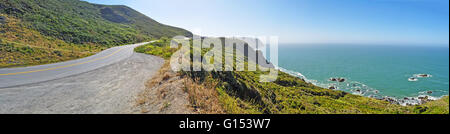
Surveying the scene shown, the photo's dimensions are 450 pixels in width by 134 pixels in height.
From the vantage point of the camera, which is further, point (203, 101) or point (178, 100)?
point (178, 100)

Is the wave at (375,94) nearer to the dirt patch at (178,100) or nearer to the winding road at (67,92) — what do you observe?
the dirt patch at (178,100)

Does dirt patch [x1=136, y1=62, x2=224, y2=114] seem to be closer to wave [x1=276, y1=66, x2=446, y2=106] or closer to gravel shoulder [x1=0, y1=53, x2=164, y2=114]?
gravel shoulder [x1=0, y1=53, x2=164, y2=114]

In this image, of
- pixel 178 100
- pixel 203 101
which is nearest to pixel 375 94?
pixel 203 101

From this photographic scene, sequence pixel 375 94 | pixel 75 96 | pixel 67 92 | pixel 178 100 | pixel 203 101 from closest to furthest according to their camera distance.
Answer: pixel 203 101, pixel 178 100, pixel 75 96, pixel 67 92, pixel 375 94

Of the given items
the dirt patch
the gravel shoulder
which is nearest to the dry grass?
the dirt patch

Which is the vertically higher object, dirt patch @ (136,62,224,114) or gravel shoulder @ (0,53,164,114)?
dirt patch @ (136,62,224,114)

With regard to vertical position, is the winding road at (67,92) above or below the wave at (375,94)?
above

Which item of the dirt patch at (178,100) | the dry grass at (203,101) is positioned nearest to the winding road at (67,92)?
the dirt patch at (178,100)

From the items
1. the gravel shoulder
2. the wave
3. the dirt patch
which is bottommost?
the wave

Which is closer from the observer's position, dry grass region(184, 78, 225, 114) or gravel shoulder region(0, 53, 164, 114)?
dry grass region(184, 78, 225, 114)

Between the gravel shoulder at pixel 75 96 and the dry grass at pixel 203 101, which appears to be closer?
the dry grass at pixel 203 101

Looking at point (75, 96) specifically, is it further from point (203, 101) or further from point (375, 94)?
point (375, 94)
